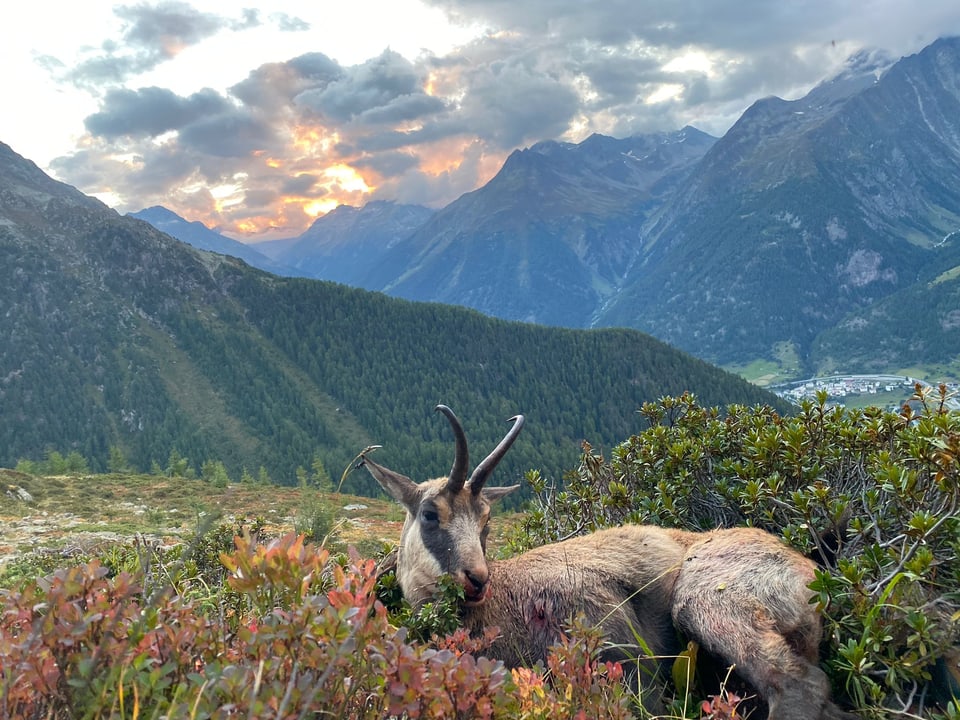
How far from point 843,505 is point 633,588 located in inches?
82.7

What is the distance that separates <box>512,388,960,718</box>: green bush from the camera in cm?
430

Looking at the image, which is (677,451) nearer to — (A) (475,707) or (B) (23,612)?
(A) (475,707)

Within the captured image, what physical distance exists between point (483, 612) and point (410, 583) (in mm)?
848

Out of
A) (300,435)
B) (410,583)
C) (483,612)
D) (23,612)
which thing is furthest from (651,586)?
(300,435)

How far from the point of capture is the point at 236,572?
2.27m

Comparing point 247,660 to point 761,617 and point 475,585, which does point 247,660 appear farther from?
point 761,617

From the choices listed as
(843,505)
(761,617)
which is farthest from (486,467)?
(843,505)

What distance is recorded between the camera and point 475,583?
5680 mm

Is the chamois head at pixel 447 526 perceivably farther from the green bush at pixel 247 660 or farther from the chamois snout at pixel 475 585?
the green bush at pixel 247 660

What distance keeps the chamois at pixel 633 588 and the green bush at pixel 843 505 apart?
1.18 ft

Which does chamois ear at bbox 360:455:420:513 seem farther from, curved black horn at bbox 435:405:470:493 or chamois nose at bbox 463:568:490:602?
chamois nose at bbox 463:568:490:602

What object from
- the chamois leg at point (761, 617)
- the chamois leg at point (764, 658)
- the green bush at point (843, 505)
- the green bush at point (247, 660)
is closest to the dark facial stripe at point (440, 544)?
the chamois leg at point (761, 617)

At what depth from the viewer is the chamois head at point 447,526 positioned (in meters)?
5.84

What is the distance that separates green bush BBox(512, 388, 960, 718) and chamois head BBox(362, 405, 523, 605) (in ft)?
8.74
